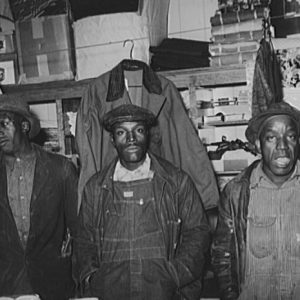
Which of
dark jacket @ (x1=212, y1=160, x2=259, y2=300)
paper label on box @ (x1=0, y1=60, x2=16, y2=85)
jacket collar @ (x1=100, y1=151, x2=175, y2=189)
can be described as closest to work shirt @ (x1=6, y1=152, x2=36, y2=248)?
jacket collar @ (x1=100, y1=151, x2=175, y2=189)

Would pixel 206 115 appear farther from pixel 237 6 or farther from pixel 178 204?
pixel 178 204

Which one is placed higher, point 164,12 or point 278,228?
point 164,12

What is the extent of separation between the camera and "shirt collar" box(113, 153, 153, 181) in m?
2.78

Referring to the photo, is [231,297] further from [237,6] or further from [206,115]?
[237,6]

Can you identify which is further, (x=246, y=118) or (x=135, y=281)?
(x=246, y=118)

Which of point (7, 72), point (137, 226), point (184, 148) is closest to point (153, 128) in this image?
point (184, 148)

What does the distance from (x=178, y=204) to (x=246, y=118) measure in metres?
1.43

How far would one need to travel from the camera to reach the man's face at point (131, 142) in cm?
276

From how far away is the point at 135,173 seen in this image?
110 inches

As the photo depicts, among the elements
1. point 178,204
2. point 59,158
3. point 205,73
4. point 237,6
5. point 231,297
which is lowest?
point 231,297

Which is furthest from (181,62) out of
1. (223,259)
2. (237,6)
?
(223,259)

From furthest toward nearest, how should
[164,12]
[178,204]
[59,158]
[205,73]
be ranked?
[164,12], [205,73], [59,158], [178,204]

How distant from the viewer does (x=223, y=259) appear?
264 cm

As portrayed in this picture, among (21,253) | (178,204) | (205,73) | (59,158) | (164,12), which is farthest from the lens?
(164,12)
